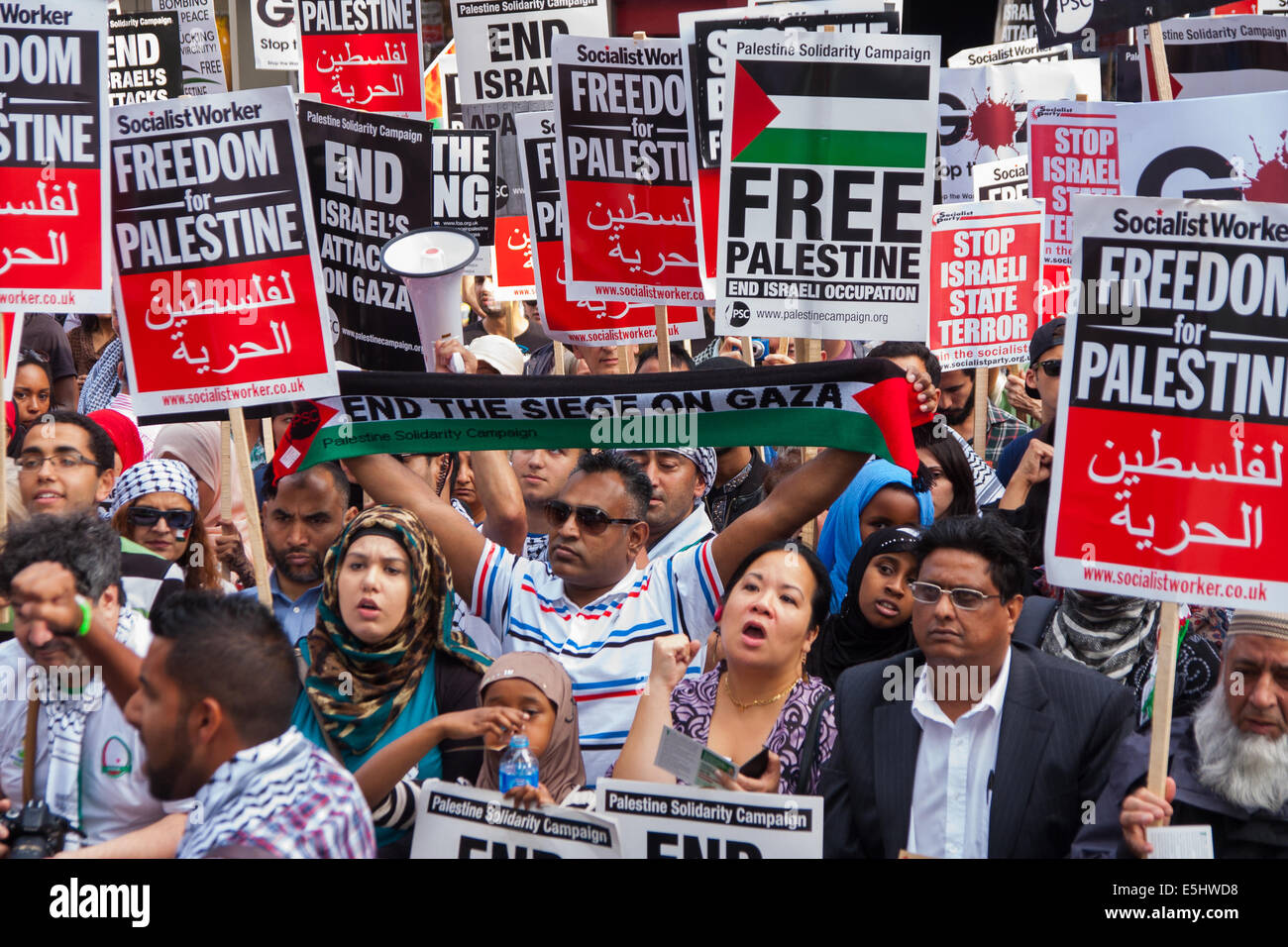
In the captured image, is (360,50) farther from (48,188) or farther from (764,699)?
(764,699)

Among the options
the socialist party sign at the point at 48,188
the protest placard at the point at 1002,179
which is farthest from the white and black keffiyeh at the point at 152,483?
the protest placard at the point at 1002,179

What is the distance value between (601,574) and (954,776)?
124 cm

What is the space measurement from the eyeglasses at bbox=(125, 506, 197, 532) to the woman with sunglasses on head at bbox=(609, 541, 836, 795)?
1.80 m

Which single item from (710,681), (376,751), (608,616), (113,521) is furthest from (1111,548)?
(113,521)

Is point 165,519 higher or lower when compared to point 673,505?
higher

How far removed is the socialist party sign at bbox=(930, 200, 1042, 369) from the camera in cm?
719

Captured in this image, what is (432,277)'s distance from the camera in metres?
5.72

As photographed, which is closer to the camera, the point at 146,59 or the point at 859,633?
the point at 859,633

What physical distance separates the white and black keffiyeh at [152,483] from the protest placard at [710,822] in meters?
2.18

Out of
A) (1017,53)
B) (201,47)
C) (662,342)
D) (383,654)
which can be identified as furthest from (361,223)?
(201,47)

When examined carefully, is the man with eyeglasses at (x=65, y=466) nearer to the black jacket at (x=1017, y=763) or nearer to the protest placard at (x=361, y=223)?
the protest placard at (x=361, y=223)

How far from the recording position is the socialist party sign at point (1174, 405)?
3607mm

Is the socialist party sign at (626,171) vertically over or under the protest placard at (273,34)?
under
